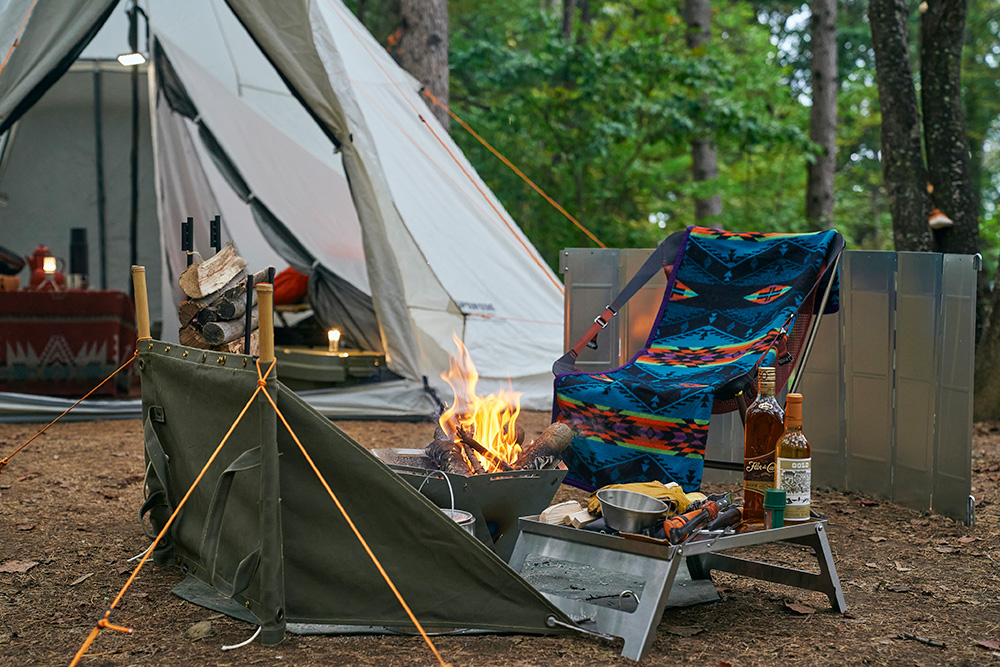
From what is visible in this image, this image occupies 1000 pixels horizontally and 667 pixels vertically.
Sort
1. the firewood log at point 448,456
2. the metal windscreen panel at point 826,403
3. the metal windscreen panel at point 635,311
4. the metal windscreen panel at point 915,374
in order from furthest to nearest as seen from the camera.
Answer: the metal windscreen panel at point 635,311, the metal windscreen panel at point 826,403, the metal windscreen panel at point 915,374, the firewood log at point 448,456

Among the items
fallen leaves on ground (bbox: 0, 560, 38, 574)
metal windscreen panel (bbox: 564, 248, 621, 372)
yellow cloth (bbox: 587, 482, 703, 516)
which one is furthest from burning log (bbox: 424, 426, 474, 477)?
metal windscreen panel (bbox: 564, 248, 621, 372)

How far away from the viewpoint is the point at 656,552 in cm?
206

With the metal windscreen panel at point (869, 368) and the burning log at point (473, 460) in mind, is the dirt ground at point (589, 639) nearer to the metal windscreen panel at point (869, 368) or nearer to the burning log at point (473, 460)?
the metal windscreen panel at point (869, 368)

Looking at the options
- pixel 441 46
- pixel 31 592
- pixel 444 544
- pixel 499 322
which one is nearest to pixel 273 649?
pixel 444 544

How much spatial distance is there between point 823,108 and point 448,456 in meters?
7.78

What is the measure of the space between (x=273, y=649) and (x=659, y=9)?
824 cm

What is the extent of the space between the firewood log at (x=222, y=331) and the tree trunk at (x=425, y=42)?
A: 388cm

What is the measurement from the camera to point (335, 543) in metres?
2.07

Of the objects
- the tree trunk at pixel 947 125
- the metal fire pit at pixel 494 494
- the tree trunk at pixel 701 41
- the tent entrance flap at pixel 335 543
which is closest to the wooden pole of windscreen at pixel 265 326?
the tent entrance flap at pixel 335 543

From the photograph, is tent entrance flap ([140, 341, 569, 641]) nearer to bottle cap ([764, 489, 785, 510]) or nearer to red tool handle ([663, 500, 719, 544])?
red tool handle ([663, 500, 719, 544])

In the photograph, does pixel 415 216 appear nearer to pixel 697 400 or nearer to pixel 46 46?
pixel 46 46

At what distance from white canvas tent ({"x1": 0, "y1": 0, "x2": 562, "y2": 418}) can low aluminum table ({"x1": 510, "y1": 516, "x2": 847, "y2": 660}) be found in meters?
2.52

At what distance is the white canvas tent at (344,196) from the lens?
4.62 m

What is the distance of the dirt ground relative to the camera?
2027 mm
